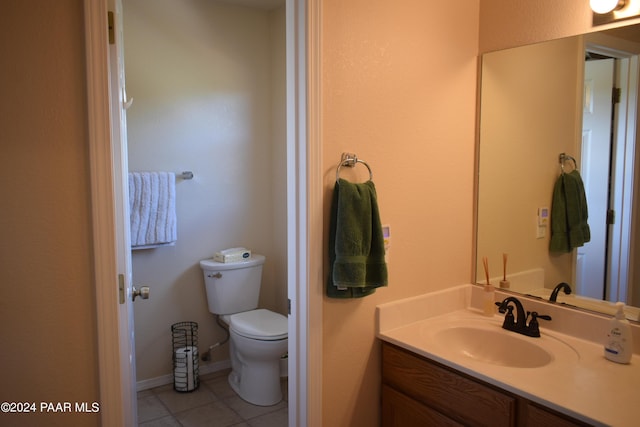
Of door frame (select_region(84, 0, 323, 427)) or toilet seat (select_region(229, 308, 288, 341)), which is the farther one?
toilet seat (select_region(229, 308, 288, 341))

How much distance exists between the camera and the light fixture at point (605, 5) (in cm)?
156

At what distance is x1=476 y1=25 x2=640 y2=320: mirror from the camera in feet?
5.32

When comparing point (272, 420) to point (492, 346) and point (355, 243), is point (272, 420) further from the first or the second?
A: point (355, 243)

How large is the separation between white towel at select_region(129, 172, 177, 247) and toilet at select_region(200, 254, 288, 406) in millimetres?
392

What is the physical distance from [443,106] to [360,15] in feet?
1.79

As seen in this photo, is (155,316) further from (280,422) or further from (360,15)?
(360,15)

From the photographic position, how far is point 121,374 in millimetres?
1236

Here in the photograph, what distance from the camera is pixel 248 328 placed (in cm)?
270

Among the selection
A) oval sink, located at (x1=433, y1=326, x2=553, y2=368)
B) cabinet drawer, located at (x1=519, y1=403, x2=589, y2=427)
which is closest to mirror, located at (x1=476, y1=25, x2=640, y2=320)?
oval sink, located at (x1=433, y1=326, x2=553, y2=368)

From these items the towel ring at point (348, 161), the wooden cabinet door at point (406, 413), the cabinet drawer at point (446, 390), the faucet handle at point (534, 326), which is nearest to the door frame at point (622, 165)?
the faucet handle at point (534, 326)

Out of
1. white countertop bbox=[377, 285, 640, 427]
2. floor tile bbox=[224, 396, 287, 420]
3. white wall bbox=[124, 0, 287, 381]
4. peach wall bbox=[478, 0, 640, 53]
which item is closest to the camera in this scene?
white countertop bbox=[377, 285, 640, 427]

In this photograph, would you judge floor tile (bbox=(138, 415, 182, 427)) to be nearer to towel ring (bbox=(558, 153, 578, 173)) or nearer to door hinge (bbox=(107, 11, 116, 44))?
door hinge (bbox=(107, 11, 116, 44))

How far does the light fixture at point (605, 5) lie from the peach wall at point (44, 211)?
5.57ft

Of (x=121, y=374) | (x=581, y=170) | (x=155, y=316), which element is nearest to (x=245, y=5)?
(x=155, y=316)
